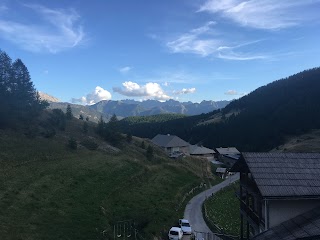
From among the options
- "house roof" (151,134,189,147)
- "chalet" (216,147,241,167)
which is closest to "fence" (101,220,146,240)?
"house roof" (151,134,189,147)

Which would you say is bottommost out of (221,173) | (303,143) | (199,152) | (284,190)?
(221,173)

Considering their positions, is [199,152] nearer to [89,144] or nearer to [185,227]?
[89,144]

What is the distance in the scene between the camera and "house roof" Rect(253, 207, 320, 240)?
54.3 feet

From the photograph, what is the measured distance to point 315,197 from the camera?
1944cm

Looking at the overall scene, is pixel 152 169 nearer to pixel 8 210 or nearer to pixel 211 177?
pixel 211 177

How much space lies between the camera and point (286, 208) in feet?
65.8

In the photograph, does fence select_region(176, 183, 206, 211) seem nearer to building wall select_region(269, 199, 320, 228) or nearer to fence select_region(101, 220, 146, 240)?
fence select_region(101, 220, 146, 240)

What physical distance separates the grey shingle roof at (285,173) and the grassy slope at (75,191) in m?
18.3

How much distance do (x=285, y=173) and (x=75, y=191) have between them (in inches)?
1237

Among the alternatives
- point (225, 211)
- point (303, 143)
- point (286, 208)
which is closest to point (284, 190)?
point (286, 208)


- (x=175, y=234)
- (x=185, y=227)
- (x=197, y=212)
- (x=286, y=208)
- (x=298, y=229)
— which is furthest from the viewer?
(x=197, y=212)

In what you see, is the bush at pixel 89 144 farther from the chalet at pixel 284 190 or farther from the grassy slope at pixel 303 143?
the grassy slope at pixel 303 143

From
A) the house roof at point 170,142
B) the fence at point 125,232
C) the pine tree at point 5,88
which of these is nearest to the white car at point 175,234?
the fence at point 125,232

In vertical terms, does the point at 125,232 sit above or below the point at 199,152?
below
